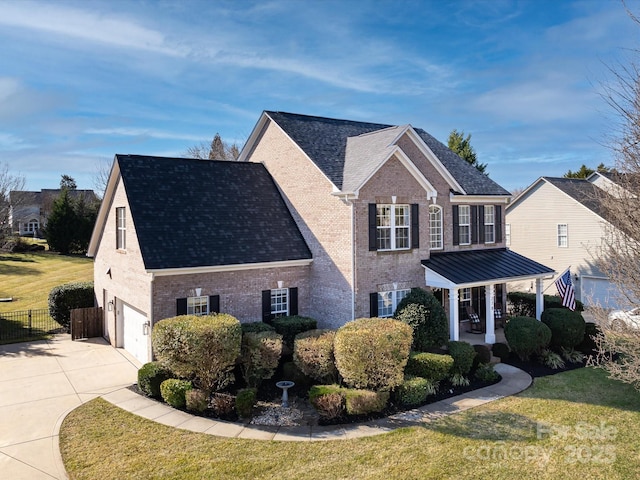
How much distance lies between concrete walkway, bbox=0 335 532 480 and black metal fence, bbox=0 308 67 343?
11.7 feet

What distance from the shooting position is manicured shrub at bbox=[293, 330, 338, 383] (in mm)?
14117

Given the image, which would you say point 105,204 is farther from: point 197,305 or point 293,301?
point 293,301

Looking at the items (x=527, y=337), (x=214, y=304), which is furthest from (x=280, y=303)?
(x=527, y=337)

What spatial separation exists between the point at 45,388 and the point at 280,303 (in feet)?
29.4

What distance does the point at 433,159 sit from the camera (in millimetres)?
22047

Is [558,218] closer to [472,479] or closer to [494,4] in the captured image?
[494,4]

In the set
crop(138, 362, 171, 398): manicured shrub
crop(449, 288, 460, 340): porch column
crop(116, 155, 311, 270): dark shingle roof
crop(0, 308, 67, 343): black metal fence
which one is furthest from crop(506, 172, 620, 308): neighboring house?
crop(0, 308, 67, 343): black metal fence

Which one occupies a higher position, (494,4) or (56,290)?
(494,4)

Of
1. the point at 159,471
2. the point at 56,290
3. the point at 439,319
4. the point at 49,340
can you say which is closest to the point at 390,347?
the point at 439,319

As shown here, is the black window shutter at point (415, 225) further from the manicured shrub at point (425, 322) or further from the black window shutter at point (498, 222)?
the black window shutter at point (498, 222)

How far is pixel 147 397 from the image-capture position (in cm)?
1425

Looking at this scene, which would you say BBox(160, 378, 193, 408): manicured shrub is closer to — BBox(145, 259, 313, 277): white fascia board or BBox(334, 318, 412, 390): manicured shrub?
BBox(145, 259, 313, 277): white fascia board

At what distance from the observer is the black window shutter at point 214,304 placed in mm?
17344

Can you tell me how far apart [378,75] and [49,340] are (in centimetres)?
2022
